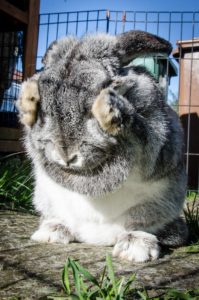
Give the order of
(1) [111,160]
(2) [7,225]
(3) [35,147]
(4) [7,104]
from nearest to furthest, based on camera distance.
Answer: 1. (1) [111,160]
2. (3) [35,147]
3. (2) [7,225]
4. (4) [7,104]

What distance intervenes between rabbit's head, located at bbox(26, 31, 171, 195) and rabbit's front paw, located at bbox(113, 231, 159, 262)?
1.02ft

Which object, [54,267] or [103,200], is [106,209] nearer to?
[103,200]

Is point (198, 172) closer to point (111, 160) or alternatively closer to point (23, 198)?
point (23, 198)

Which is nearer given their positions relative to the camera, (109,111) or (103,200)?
(109,111)

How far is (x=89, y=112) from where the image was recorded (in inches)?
76.2

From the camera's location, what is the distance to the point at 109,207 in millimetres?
2254

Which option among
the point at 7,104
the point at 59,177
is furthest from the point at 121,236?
the point at 7,104

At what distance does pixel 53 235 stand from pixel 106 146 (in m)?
0.73

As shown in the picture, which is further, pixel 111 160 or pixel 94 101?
pixel 111 160

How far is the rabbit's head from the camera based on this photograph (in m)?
1.93

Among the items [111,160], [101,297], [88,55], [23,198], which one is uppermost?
[88,55]

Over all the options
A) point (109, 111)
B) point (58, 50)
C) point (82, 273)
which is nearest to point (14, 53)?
point (58, 50)

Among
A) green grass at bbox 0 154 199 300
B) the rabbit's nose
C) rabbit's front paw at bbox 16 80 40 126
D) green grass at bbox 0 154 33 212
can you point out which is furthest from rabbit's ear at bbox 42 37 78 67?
green grass at bbox 0 154 33 212

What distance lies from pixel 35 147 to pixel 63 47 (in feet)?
1.79
